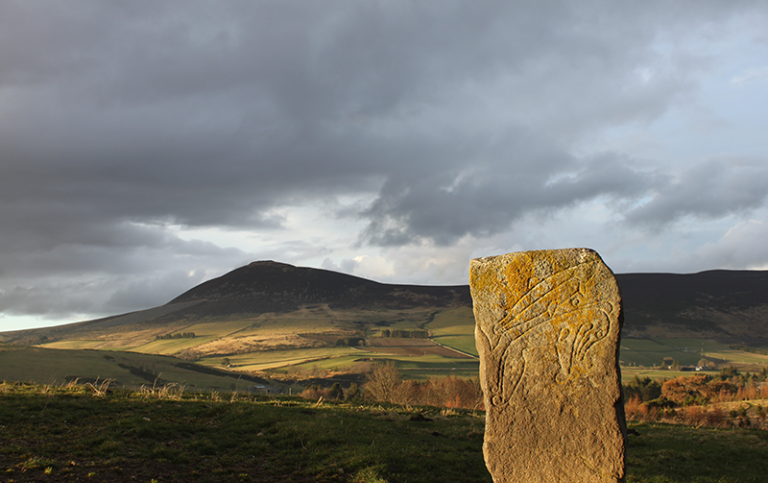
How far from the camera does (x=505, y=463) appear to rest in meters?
8.19

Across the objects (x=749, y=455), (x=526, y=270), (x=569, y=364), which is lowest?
(x=749, y=455)

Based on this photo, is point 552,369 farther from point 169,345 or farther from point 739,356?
point 169,345

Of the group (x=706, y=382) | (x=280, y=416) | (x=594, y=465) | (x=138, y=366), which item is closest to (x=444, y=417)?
(x=280, y=416)

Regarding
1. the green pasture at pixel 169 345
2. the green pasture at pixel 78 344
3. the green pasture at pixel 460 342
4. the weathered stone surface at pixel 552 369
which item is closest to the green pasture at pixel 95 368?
the weathered stone surface at pixel 552 369

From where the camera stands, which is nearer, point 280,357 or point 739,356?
point 280,357

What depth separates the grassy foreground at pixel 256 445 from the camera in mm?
10125

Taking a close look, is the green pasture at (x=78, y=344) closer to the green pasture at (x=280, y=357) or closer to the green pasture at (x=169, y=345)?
the green pasture at (x=169, y=345)

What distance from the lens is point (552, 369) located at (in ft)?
27.4

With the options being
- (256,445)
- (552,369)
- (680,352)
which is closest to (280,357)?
(680,352)

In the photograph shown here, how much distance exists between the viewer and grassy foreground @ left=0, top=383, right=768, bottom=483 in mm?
10125

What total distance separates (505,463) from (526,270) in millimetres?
3415

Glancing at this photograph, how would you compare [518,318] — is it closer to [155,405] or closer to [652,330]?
[155,405]

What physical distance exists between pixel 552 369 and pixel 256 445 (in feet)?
26.1

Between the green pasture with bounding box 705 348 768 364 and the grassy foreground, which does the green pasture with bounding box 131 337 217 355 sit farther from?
the green pasture with bounding box 705 348 768 364
